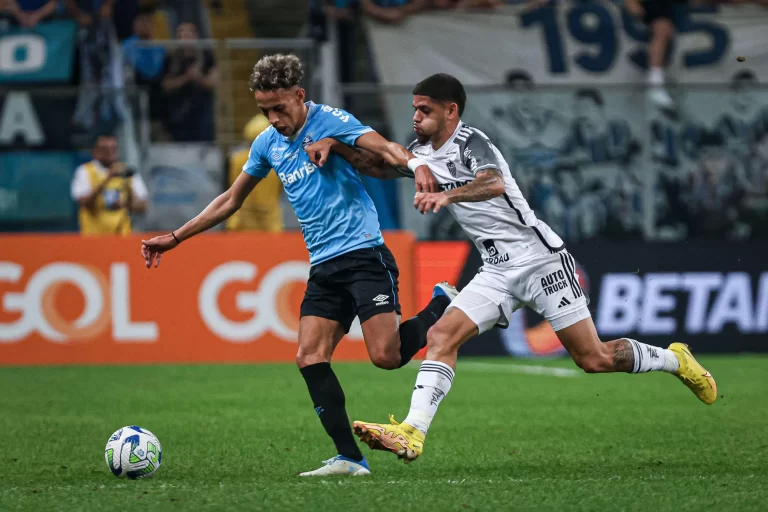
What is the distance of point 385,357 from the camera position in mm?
6984

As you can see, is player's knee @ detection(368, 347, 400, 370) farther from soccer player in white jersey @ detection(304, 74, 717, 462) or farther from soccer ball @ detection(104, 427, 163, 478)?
soccer ball @ detection(104, 427, 163, 478)

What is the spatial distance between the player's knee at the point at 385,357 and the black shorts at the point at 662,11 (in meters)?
11.8

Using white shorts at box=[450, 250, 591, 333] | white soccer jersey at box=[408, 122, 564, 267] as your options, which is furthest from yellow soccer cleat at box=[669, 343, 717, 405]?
white soccer jersey at box=[408, 122, 564, 267]

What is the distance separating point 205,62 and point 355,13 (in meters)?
2.46

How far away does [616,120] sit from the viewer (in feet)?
52.6

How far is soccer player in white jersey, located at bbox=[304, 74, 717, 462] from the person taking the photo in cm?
695

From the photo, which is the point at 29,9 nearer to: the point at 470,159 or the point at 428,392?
the point at 470,159

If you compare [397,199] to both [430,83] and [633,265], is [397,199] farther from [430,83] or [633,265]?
[430,83]

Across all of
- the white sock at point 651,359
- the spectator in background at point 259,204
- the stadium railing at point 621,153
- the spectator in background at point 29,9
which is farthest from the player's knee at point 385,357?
the spectator in background at point 29,9

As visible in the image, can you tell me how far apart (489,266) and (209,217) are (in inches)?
66.1

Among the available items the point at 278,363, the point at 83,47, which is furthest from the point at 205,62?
the point at 278,363

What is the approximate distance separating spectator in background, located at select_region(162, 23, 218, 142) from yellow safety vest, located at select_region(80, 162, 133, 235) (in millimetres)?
1292

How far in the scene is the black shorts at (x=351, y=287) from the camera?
6.92 metres

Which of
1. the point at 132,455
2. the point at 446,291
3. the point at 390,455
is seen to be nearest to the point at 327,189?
the point at 446,291
